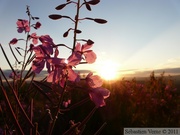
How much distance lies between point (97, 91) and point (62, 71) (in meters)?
0.21

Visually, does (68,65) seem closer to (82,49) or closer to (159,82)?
(82,49)

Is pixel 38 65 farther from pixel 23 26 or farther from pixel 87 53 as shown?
pixel 23 26

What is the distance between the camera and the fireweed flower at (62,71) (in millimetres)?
1354

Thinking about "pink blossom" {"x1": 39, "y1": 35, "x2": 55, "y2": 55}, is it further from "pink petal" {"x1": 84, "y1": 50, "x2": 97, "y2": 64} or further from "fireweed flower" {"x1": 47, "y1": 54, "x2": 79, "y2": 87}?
"pink petal" {"x1": 84, "y1": 50, "x2": 97, "y2": 64}

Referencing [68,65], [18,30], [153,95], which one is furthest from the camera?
[153,95]

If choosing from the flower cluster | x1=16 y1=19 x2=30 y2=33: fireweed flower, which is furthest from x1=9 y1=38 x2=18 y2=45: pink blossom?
the flower cluster

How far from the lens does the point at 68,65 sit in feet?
4.58

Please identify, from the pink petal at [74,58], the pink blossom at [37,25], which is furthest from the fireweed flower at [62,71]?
the pink blossom at [37,25]

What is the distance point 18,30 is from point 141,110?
5336 mm

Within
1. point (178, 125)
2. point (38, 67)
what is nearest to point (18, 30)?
point (38, 67)

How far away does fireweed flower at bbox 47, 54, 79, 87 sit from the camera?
135 cm

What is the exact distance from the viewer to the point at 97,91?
4.75ft

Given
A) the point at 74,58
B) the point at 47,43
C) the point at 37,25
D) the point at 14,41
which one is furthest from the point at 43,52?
the point at 37,25

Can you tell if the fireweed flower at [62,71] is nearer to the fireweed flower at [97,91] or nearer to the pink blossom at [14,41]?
the fireweed flower at [97,91]
